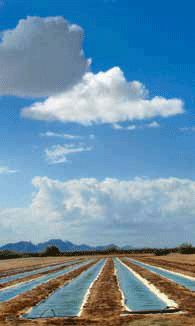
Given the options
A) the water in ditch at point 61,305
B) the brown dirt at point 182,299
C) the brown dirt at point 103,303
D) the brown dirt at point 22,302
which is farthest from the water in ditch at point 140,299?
the brown dirt at point 22,302

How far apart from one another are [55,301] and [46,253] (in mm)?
146061

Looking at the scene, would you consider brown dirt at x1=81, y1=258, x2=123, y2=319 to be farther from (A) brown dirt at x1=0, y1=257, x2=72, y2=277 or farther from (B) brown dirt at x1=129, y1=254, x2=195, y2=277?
(A) brown dirt at x1=0, y1=257, x2=72, y2=277

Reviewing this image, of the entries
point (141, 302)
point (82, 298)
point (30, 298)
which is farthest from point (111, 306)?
point (30, 298)

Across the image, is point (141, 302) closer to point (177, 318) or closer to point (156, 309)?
point (156, 309)

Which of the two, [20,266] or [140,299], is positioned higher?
[20,266]

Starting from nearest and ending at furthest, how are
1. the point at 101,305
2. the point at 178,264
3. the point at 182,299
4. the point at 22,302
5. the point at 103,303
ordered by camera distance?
the point at 101,305 → the point at 103,303 → the point at 182,299 → the point at 22,302 → the point at 178,264

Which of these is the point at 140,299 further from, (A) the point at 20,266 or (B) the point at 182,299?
(A) the point at 20,266

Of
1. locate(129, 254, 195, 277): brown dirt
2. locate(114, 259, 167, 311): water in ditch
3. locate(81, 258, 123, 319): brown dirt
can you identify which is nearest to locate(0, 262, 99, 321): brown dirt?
locate(81, 258, 123, 319): brown dirt

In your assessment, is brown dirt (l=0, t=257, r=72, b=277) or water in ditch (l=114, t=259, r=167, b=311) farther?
brown dirt (l=0, t=257, r=72, b=277)

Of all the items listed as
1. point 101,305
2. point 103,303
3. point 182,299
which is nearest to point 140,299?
point 182,299

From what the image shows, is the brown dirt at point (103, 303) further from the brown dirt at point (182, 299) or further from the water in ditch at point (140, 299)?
the brown dirt at point (182, 299)

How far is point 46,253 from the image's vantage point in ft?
541

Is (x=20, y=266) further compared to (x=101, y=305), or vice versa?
(x=20, y=266)

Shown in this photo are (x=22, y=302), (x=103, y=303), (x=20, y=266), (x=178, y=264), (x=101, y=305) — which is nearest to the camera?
(x=101, y=305)
